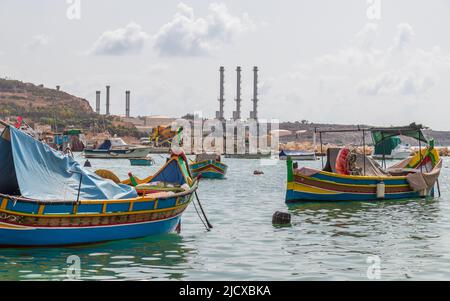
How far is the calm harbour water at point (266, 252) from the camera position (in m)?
17.7

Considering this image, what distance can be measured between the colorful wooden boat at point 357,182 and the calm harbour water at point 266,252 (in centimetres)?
348

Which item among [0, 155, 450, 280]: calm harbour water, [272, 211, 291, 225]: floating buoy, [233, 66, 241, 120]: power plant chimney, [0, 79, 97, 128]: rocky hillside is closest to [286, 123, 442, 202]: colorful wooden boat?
[0, 155, 450, 280]: calm harbour water

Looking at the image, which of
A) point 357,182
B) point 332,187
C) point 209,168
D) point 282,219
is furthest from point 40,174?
point 209,168

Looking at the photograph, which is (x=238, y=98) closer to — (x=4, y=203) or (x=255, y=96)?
(x=255, y=96)

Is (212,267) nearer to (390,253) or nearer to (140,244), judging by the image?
(140,244)

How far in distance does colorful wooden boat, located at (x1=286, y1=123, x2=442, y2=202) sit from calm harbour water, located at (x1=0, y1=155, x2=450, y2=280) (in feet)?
11.4

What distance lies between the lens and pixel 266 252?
21.0 meters

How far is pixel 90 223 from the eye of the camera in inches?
789

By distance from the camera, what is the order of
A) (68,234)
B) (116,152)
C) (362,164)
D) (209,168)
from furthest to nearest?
(116,152) < (209,168) < (362,164) < (68,234)

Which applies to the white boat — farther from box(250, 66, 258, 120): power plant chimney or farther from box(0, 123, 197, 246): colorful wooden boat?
box(0, 123, 197, 246): colorful wooden boat

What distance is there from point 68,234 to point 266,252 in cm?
559

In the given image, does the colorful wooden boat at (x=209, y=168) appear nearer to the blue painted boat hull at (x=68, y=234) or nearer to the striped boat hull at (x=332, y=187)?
the striped boat hull at (x=332, y=187)

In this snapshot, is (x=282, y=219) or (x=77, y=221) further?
(x=282, y=219)
